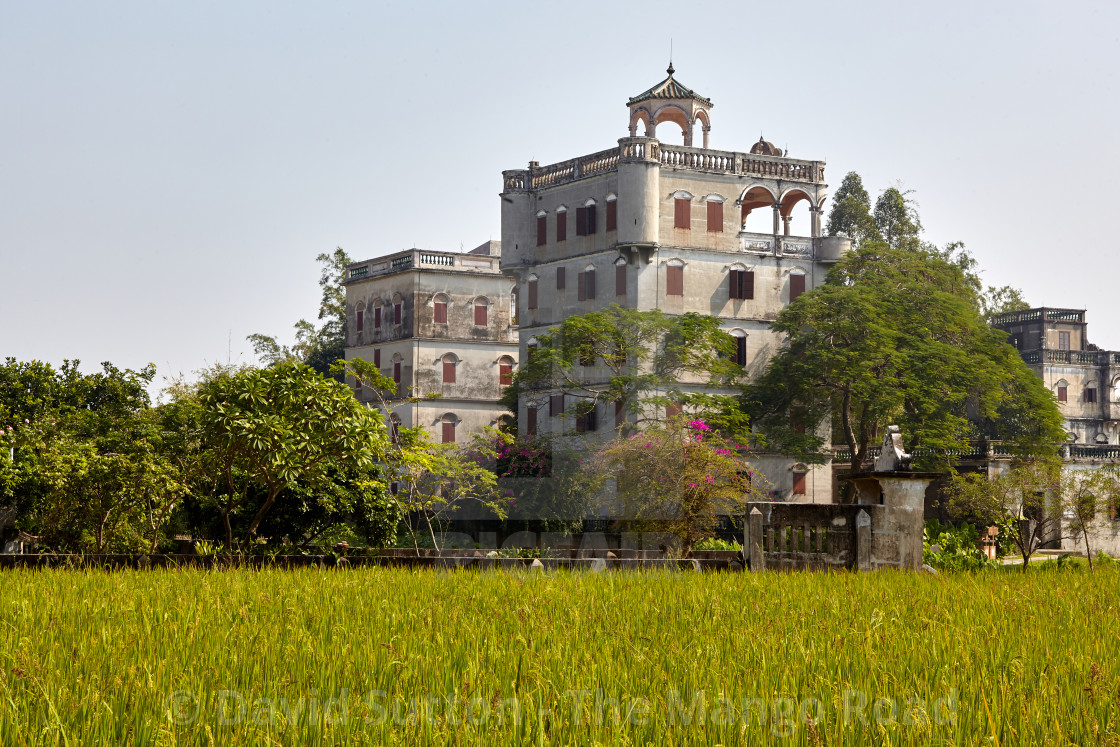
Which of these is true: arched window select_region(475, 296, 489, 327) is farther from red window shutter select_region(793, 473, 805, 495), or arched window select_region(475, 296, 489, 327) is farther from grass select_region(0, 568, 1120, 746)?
grass select_region(0, 568, 1120, 746)

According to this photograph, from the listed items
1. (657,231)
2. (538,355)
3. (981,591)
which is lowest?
(981,591)

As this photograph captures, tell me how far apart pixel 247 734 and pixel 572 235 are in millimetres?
36236

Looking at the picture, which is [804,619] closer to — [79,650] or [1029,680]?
[1029,680]

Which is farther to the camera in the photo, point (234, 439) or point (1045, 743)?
point (234, 439)

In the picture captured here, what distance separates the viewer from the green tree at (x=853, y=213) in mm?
46750

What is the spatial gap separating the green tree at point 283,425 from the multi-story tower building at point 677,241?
21.8m

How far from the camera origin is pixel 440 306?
4581 cm

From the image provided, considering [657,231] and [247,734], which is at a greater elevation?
[657,231]

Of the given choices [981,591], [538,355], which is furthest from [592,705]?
[538,355]

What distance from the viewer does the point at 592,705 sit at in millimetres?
4719

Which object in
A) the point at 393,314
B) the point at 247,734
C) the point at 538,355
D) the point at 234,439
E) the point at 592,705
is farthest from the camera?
the point at 393,314

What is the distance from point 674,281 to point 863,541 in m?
25.4

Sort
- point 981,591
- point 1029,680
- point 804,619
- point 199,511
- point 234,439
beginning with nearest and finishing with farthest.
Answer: point 1029,680 < point 804,619 < point 981,591 < point 234,439 < point 199,511

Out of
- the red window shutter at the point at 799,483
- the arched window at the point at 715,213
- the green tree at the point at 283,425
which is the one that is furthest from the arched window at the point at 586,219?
the green tree at the point at 283,425
